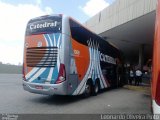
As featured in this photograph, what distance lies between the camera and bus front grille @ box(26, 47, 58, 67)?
33.6 feet

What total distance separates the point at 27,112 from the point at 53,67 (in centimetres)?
244

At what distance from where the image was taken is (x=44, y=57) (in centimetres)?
1047

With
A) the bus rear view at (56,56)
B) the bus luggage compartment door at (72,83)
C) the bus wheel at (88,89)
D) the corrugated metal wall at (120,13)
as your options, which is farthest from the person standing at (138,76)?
the bus luggage compartment door at (72,83)

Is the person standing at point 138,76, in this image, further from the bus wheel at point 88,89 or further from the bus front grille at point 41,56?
the bus front grille at point 41,56

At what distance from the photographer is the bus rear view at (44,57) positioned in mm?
10078

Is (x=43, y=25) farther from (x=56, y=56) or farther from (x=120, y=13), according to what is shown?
(x=120, y=13)

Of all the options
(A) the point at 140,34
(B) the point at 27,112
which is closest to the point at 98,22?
(A) the point at 140,34

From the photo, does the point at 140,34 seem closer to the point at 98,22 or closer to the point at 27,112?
the point at 98,22

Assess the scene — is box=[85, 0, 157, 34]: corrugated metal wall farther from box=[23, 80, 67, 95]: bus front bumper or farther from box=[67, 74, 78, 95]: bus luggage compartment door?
box=[23, 80, 67, 95]: bus front bumper

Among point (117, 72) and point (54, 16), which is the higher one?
point (54, 16)

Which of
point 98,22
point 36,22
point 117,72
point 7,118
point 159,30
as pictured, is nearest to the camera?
point 159,30

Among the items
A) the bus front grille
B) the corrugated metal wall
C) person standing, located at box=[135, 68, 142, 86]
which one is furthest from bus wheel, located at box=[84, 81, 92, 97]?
person standing, located at box=[135, 68, 142, 86]

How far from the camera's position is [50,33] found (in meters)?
10.4

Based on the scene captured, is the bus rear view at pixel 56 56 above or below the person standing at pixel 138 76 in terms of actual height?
above
